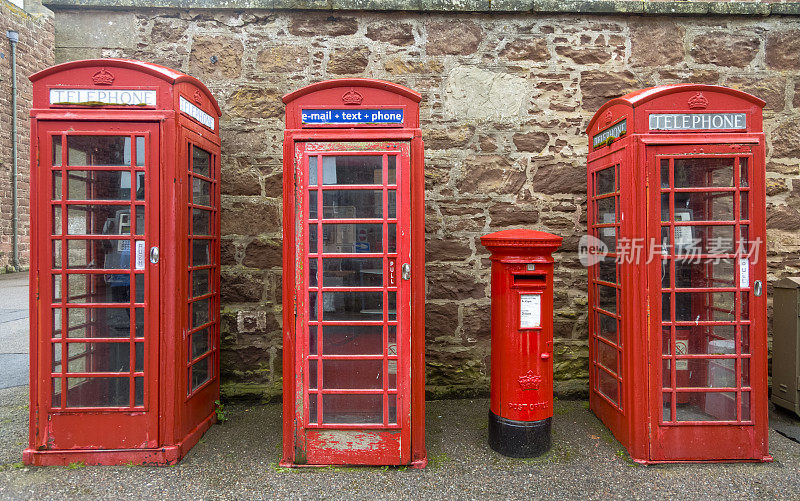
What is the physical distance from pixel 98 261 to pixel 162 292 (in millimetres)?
537

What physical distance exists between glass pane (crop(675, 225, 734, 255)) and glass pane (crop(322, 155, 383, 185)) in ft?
7.09

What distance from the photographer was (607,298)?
142 inches

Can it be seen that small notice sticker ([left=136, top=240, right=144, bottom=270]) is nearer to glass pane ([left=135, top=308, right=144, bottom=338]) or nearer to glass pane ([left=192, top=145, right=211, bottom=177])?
glass pane ([left=135, top=308, right=144, bottom=338])

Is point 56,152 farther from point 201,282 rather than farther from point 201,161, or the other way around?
point 201,282

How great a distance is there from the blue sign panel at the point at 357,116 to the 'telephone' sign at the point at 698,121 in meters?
1.82

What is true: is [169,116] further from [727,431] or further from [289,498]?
[727,431]

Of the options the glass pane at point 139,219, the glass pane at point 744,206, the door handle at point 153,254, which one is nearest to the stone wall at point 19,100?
the glass pane at point 139,219

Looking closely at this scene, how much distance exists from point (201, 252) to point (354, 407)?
1791 millimetres

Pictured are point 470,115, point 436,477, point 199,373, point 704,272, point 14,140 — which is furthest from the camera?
point 14,140

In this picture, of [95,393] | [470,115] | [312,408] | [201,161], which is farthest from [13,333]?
[470,115]

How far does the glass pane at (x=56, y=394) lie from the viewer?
10.1 feet

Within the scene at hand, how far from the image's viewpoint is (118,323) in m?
3.15

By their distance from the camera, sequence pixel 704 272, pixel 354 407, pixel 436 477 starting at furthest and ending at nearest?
1. pixel 704 272
2. pixel 354 407
3. pixel 436 477

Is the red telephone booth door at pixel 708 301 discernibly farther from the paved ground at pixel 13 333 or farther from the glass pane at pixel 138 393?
the paved ground at pixel 13 333
